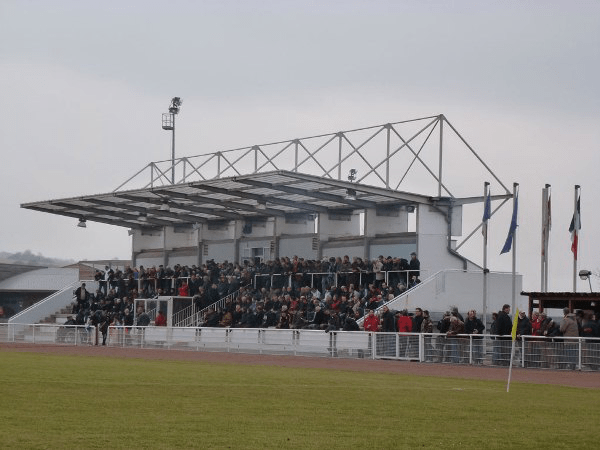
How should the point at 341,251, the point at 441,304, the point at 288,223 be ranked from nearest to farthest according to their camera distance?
the point at 441,304 < the point at 341,251 < the point at 288,223

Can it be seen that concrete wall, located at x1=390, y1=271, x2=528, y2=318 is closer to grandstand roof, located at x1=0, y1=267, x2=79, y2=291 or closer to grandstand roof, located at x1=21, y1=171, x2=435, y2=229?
grandstand roof, located at x1=21, y1=171, x2=435, y2=229

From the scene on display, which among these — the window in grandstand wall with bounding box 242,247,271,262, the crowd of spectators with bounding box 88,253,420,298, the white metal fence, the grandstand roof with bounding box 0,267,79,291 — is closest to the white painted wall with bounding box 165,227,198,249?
the crowd of spectators with bounding box 88,253,420,298

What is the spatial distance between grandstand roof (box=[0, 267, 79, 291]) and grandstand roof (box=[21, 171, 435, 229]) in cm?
1293

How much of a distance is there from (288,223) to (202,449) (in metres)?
43.9

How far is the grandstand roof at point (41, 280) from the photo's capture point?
72.9 meters

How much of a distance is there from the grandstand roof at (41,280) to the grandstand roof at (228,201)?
42.4 ft

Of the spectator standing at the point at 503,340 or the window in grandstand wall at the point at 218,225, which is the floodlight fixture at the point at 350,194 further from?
the spectator standing at the point at 503,340

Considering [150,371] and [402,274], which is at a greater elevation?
[402,274]

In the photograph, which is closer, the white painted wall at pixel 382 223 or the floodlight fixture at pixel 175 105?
the white painted wall at pixel 382 223

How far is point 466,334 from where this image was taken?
108ft

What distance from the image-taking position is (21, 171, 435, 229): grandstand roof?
45156mm

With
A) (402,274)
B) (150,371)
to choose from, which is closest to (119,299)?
(402,274)

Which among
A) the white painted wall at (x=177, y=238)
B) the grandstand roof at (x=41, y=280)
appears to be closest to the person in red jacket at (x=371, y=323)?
the white painted wall at (x=177, y=238)

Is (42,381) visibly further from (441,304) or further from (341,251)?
(341,251)
